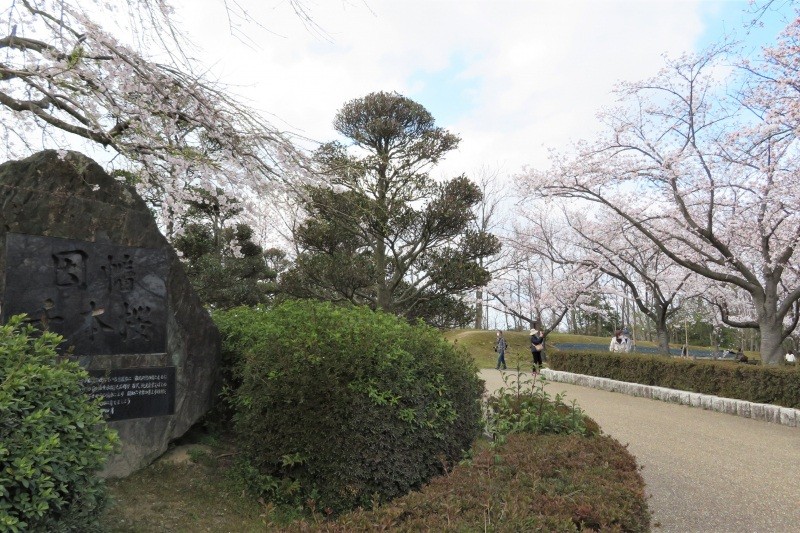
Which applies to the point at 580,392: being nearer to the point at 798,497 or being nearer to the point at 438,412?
the point at 798,497

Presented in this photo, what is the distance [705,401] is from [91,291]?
31.7ft

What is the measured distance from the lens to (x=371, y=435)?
3574 mm

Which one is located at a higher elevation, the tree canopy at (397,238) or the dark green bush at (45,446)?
the tree canopy at (397,238)

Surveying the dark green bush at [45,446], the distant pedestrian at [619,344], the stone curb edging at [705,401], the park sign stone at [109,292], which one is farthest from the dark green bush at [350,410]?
the distant pedestrian at [619,344]

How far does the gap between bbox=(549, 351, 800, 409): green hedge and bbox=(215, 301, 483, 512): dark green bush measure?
24.1 feet

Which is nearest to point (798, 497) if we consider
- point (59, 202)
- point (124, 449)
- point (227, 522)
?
point (227, 522)

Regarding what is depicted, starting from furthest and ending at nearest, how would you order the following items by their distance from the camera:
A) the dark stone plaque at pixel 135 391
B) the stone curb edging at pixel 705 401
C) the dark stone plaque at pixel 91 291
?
the stone curb edging at pixel 705 401 → the dark stone plaque at pixel 135 391 → the dark stone plaque at pixel 91 291

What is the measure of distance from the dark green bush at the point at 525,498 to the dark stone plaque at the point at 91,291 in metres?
2.38

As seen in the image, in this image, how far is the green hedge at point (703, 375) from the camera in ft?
29.0

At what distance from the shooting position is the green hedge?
29.0 feet

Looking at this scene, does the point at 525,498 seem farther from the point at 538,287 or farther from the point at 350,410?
the point at 538,287

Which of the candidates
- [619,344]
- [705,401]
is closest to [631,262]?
[619,344]

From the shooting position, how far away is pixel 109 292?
13.6 ft

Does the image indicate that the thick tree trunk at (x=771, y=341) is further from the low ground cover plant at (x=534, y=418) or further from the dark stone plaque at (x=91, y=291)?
the dark stone plaque at (x=91, y=291)
